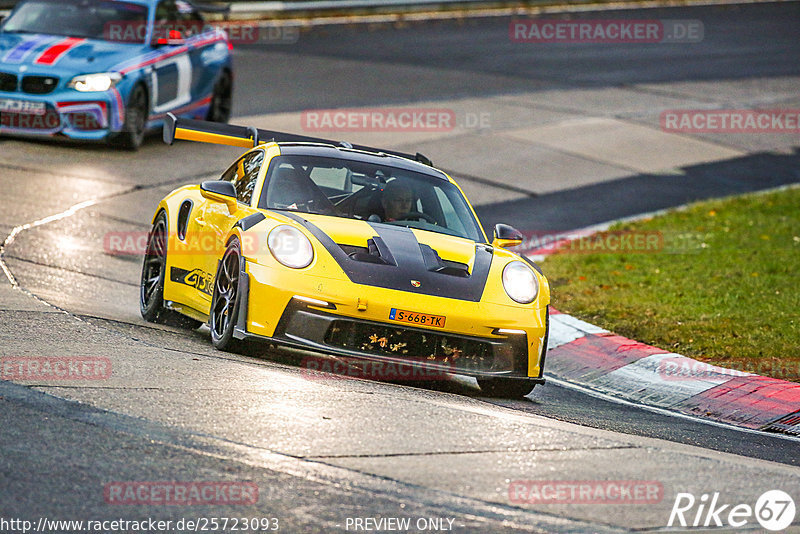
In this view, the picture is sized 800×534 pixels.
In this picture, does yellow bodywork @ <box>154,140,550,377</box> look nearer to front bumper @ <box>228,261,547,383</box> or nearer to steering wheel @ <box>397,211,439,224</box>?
front bumper @ <box>228,261,547,383</box>

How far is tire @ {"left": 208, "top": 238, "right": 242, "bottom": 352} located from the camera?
7.59 meters

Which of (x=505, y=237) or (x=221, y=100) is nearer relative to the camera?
(x=505, y=237)

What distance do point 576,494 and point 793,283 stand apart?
650 cm

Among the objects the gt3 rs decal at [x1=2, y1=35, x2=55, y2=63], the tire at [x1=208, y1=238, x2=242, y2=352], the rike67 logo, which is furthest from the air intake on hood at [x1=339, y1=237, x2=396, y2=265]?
the gt3 rs decal at [x1=2, y1=35, x2=55, y2=63]

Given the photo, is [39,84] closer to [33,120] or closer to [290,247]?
[33,120]

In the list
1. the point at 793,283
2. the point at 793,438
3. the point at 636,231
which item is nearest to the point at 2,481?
the point at 793,438

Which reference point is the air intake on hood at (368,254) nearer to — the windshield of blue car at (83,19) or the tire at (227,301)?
the tire at (227,301)

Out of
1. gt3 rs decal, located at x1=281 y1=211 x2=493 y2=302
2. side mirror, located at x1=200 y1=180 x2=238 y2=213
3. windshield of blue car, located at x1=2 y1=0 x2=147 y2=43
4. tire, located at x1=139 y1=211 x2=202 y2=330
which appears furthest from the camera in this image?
windshield of blue car, located at x1=2 y1=0 x2=147 y2=43

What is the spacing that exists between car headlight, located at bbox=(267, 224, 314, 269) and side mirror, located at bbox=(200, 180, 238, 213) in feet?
2.54

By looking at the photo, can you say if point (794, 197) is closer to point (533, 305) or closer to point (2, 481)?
point (533, 305)

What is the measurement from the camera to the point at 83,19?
1591 centimetres

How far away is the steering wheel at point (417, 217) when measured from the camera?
846cm

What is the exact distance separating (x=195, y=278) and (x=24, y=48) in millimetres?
7455

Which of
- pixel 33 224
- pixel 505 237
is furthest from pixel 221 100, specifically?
pixel 505 237
